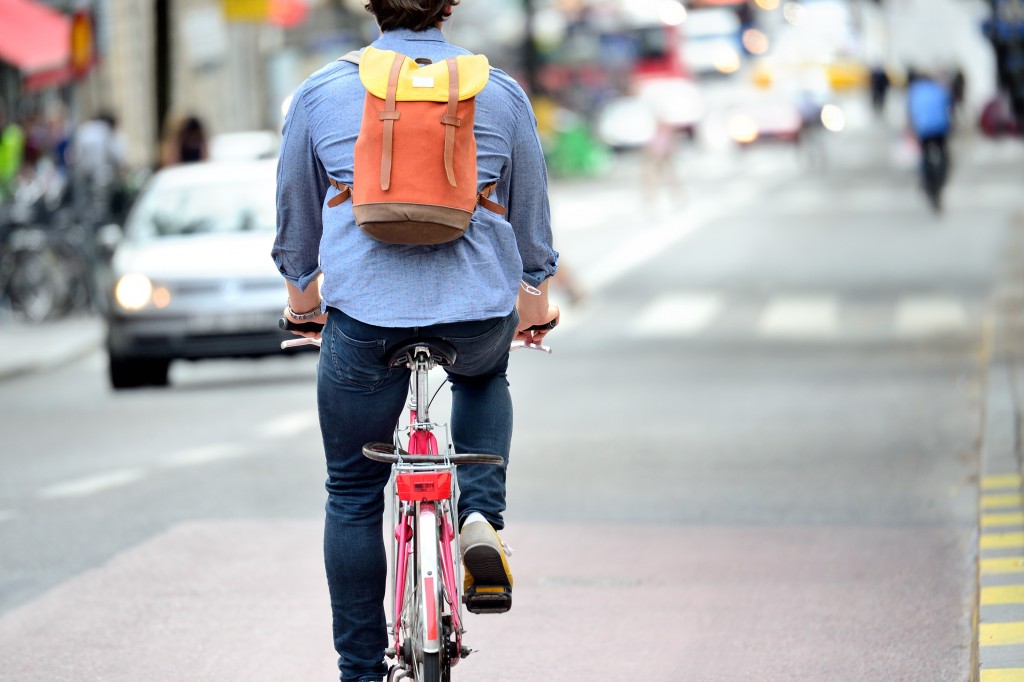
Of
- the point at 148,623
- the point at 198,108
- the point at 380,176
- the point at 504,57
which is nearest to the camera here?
the point at 380,176

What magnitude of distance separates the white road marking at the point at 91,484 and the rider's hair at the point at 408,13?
225 inches

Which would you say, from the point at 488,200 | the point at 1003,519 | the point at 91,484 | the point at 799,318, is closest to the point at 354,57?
the point at 488,200

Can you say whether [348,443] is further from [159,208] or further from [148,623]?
[159,208]

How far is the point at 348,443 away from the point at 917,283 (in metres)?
16.8

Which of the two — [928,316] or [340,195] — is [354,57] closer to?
[340,195]

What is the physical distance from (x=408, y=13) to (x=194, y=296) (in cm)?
1016

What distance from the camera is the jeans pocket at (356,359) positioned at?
465cm

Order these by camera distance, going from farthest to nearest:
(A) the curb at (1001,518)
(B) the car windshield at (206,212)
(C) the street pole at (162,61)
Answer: (C) the street pole at (162,61), (B) the car windshield at (206,212), (A) the curb at (1001,518)

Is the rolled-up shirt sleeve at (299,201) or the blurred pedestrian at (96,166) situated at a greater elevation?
the rolled-up shirt sleeve at (299,201)

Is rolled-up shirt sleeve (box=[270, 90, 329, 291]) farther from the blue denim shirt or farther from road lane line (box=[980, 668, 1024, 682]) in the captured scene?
road lane line (box=[980, 668, 1024, 682])

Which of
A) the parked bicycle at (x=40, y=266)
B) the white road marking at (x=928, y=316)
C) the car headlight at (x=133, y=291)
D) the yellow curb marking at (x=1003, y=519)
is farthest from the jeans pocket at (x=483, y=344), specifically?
the parked bicycle at (x=40, y=266)

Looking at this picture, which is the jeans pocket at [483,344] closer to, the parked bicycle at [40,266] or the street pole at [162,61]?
the parked bicycle at [40,266]

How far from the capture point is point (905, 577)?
24.7 ft

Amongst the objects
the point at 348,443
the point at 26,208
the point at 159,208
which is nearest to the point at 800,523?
the point at 348,443
